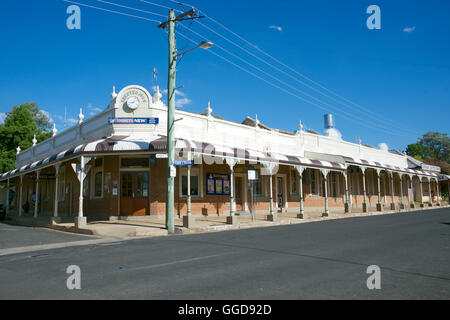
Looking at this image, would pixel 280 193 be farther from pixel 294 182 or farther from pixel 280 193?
pixel 294 182

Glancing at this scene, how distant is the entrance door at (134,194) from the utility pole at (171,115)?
13.3 ft

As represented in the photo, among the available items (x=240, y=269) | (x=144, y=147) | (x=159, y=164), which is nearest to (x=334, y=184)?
(x=159, y=164)

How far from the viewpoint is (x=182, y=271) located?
654 cm

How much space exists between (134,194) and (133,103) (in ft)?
15.1

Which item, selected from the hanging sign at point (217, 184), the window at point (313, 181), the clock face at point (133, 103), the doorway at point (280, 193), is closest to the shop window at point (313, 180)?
the window at point (313, 181)

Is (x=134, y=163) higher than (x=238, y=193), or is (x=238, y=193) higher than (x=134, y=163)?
(x=134, y=163)

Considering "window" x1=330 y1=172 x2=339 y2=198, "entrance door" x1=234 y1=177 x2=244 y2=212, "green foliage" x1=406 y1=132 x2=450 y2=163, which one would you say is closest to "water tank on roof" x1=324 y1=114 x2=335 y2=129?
"window" x1=330 y1=172 x2=339 y2=198

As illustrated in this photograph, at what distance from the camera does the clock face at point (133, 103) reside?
18594 millimetres

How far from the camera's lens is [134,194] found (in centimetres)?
1861

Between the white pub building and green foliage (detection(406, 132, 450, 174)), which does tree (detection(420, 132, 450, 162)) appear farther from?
the white pub building

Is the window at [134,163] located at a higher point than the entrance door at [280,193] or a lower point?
higher

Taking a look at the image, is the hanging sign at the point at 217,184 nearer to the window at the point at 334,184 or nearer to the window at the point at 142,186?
the window at the point at 142,186
